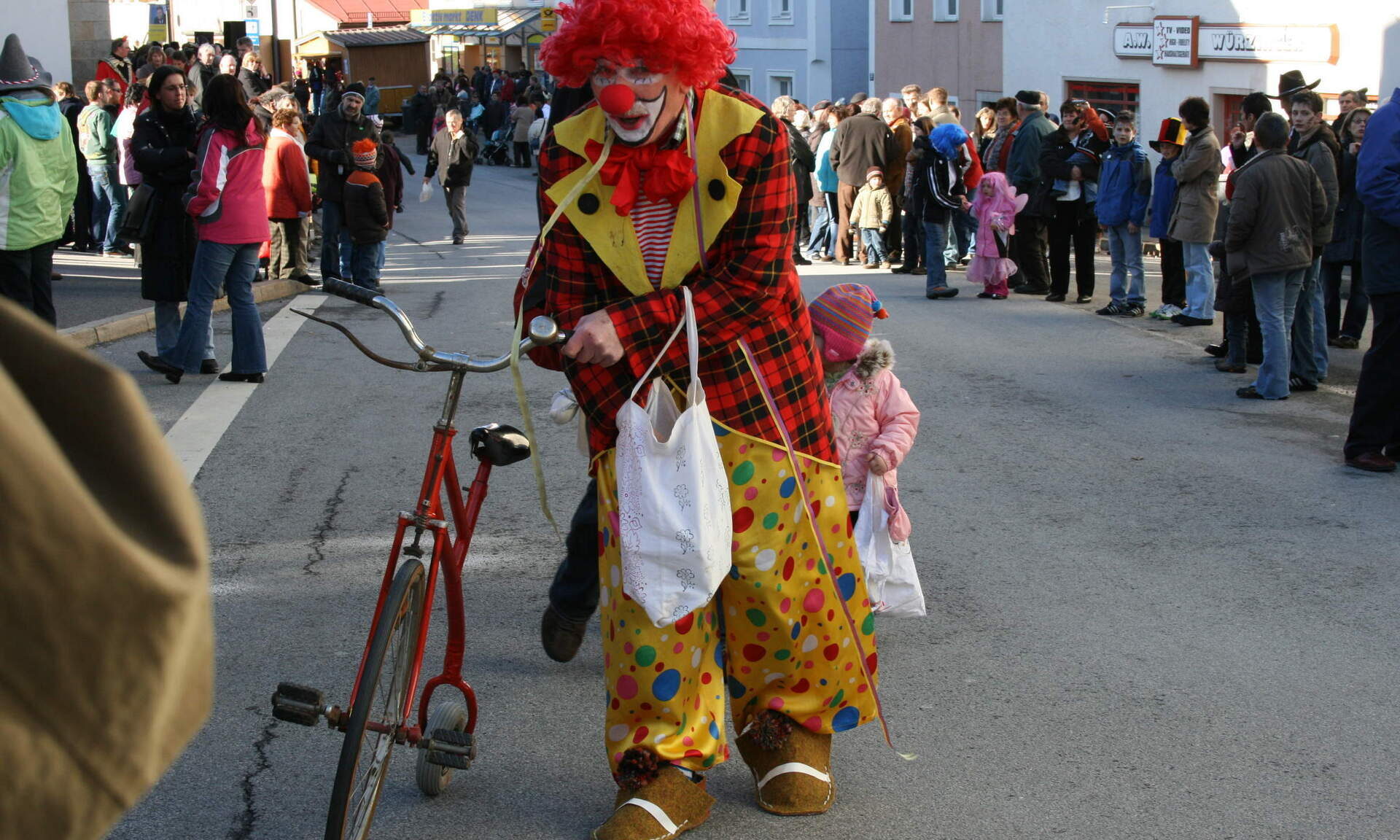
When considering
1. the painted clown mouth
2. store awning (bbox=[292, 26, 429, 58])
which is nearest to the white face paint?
the painted clown mouth

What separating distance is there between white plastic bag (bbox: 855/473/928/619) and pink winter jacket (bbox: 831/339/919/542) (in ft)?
0.08

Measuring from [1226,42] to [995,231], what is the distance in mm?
7684

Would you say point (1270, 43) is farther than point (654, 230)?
Yes

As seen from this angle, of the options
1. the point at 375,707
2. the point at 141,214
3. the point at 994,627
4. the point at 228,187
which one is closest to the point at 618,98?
the point at 375,707

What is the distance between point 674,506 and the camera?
3154 millimetres

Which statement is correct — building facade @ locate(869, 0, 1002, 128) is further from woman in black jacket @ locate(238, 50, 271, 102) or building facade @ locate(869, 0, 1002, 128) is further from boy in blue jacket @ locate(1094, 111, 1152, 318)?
boy in blue jacket @ locate(1094, 111, 1152, 318)

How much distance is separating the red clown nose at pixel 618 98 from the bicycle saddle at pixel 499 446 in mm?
805

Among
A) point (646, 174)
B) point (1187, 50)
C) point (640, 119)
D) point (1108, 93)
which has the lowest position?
point (646, 174)

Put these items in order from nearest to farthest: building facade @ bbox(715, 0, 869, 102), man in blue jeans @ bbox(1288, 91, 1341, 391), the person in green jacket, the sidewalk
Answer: man in blue jeans @ bbox(1288, 91, 1341, 391) < the sidewalk < the person in green jacket < building facade @ bbox(715, 0, 869, 102)

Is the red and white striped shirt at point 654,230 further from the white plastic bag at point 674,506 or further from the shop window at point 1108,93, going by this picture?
the shop window at point 1108,93

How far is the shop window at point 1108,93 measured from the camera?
2223 cm

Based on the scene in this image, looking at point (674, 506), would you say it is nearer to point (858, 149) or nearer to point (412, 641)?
point (412, 641)

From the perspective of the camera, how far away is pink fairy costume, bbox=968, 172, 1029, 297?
1370 centimetres

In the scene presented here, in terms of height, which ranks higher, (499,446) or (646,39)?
(646,39)
